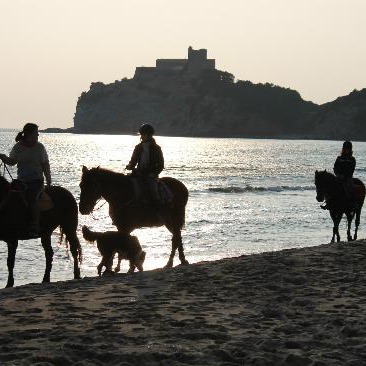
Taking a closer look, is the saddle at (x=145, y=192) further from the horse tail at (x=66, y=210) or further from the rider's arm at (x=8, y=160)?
the rider's arm at (x=8, y=160)

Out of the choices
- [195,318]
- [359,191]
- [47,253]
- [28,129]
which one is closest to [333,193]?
[359,191]

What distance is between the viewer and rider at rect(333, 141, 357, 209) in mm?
20938

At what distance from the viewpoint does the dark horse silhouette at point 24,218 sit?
14.3 meters

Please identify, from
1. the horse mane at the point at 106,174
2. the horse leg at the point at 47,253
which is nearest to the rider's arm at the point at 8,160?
the horse mane at the point at 106,174

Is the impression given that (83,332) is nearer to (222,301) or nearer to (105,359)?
(105,359)

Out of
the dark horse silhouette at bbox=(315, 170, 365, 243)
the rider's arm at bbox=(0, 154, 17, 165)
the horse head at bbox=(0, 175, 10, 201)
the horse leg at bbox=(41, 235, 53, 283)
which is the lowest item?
the horse leg at bbox=(41, 235, 53, 283)

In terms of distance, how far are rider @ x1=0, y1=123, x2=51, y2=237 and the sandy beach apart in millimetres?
1551

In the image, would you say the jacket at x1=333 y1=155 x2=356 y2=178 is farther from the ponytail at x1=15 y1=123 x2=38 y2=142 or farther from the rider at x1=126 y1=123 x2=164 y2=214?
the ponytail at x1=15 y1=123 x2=38 y2=142

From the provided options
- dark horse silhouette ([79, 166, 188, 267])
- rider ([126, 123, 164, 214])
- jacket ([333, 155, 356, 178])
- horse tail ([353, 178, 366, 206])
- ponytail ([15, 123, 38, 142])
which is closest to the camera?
ponytail ([15, 123, 38, 142])

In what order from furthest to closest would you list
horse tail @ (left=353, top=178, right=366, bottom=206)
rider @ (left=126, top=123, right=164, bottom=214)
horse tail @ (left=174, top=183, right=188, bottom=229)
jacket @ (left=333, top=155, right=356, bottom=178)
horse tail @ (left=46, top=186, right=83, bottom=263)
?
horse tail @ (left=353, top=178, right=366, bottom=206), jacket @ (left=333, top=155, right=356, bottom=178), horse tail @ (left=174, top=183, right=188, bottom=229), rider @ (left=126, top=123, right=164, bottom=214), horse tail @ (left=46, top=186, right=83, bottom=263)

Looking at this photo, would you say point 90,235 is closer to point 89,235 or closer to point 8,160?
point 89,235

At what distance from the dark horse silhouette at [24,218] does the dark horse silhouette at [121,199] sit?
0.30 metres

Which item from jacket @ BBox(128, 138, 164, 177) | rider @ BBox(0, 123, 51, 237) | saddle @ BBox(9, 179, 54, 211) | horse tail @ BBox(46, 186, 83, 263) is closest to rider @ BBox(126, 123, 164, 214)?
jacket @ BBox(128, 138, 164, 177)

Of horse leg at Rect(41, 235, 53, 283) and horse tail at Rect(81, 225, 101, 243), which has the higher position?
horse tail at Rect(81, 225, 101, 243)
